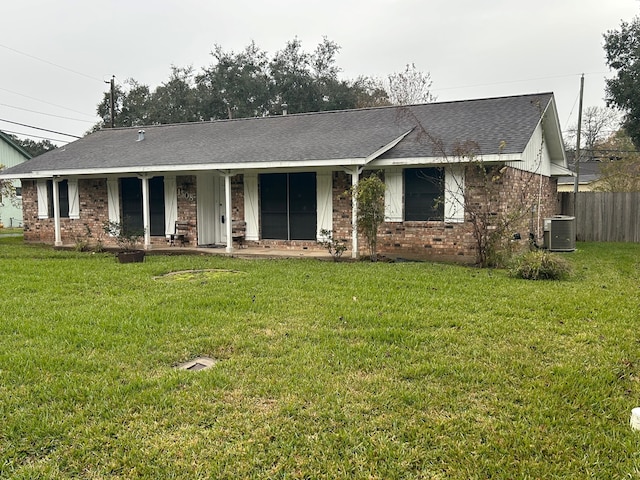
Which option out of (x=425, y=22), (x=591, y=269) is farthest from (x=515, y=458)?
(x=425, y=22)

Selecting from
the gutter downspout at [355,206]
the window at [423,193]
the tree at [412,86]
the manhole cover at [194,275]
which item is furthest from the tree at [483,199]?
the tree at [412,86]

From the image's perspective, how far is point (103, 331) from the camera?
4973 mm

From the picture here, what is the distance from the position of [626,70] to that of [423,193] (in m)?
13.1

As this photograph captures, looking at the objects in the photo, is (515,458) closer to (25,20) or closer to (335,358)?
(335,358)

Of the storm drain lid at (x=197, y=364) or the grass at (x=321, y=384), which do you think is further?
the storm drain lid at (x=197, y=364)

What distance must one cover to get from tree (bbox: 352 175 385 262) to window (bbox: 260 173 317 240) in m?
2.10

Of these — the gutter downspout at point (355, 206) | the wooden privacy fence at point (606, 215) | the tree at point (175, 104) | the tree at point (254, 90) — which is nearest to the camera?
the gutter downspout at point (355, 206)

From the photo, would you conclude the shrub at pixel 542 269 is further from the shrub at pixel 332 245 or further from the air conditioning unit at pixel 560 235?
the air conditioning unit at pixel 560 235

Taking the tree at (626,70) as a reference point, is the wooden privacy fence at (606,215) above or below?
below

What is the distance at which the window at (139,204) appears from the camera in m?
14.0

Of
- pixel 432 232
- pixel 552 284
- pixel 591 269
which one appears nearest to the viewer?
pixel 552 284

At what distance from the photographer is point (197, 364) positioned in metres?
4.21

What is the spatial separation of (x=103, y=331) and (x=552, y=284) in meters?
6.35

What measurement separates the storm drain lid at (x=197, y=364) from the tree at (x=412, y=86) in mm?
28873
